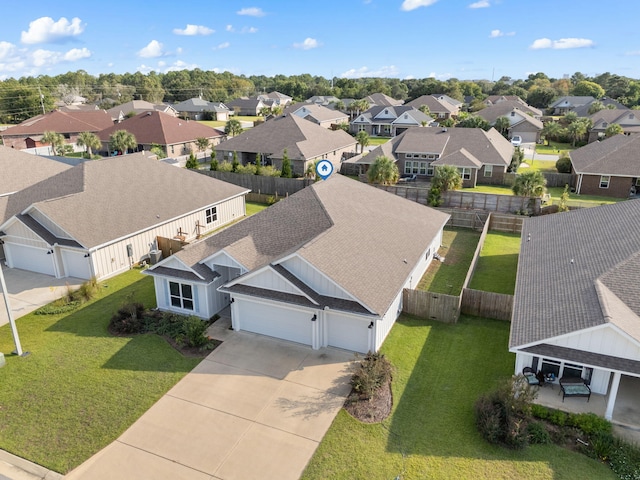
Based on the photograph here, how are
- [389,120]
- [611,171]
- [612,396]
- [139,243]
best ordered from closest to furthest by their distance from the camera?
[612,396], [139,243], [611,171], [389,120]

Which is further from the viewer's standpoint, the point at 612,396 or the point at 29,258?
the point at 29,258

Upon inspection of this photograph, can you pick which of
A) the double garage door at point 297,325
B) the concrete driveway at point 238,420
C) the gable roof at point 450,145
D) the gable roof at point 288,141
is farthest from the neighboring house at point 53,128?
the concrete driveway at point 238,420

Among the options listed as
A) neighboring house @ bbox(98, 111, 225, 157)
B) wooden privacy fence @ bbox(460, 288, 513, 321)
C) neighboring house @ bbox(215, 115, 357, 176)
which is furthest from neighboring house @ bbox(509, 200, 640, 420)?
neighboring house @ bbox(98, 111, 225, 157)

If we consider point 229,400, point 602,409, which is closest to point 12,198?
point 229,400

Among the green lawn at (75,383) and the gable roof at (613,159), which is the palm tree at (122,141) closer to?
the green lawn at (75,383)

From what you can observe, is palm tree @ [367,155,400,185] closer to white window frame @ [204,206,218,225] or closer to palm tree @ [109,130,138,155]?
white window frame @ [204,206,218,225]

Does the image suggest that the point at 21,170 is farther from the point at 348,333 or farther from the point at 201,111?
the point at 201,111

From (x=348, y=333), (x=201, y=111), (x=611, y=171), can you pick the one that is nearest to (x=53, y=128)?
(x=201, y=111)
